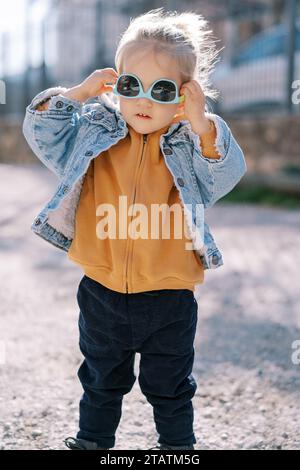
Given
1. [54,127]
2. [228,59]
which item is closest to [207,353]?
[54,127]

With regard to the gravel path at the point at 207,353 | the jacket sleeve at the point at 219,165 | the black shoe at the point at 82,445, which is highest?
the jacket sleeve at the point at 219,165

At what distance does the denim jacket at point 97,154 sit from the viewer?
2.05 m

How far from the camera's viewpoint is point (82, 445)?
7.29 ft

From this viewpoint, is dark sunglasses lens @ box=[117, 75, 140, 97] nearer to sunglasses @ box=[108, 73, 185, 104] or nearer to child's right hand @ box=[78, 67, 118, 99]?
sunglasses @ box=[108, 73, 185, 104]

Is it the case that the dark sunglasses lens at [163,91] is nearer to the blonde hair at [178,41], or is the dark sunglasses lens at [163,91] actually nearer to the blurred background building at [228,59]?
the blonde hair at [178,41]

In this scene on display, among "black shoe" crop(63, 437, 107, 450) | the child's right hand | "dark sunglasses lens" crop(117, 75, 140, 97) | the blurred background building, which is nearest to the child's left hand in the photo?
"dark sunglasses lens" crop(117, 75, 140, 97)

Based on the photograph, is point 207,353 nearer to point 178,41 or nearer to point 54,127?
point 54,127

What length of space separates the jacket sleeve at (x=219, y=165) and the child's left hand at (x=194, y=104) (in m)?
0.04

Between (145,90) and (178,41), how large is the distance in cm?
17

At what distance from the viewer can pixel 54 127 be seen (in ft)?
6.93

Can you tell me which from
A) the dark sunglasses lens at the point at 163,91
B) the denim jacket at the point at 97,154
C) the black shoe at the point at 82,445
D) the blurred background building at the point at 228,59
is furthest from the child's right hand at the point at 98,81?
the blurred background building at the point at 228,59

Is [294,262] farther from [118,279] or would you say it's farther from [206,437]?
[118,279]

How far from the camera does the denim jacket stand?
2053 millimetres

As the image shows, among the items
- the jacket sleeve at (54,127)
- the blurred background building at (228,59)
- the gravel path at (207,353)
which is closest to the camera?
the jacket sleeve at (54,127)
